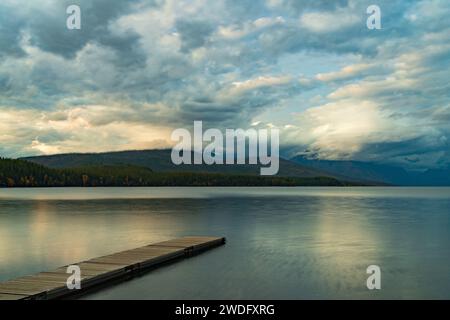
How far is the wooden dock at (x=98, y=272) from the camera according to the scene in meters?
20.0

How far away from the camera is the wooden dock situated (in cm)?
1997

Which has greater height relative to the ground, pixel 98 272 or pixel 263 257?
pixel 98 272

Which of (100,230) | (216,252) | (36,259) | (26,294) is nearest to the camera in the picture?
(26,294)

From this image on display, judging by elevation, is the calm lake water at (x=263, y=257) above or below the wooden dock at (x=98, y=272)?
below

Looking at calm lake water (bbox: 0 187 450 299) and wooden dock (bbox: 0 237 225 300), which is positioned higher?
wooden dock (bbox: 0 237 225 300)

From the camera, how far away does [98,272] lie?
2433 centimetres

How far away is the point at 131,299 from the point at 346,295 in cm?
1074

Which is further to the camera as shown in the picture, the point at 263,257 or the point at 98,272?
the point at 263,257

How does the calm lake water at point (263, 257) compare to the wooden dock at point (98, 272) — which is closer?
the wooden dock at point (98, 272)

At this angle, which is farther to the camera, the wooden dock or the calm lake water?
the calm lake water

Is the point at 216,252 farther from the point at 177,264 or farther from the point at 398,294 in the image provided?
the point at 398,294

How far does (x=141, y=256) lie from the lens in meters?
30.0
